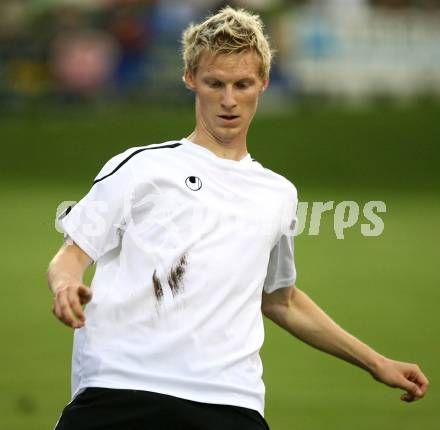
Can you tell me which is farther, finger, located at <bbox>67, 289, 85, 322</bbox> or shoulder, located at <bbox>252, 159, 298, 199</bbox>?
shoulder, located at <bbox>252, 159, 298, 199</bbox>

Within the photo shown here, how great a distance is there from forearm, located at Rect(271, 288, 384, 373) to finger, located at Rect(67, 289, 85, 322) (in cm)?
121

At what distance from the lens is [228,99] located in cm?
446

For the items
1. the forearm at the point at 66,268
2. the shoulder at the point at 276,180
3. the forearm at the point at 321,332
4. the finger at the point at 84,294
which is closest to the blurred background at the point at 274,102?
the forearm at the point at 321,332

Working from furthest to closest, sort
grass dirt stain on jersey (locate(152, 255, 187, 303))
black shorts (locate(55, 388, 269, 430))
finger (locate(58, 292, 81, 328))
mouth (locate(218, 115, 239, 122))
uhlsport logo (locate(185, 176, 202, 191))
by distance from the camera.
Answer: mouth (locate(218, 115, 239, 122)) < uhlsport logo (locate(185, 176, 202, 191)) < grass dirt stain on jersey (locate(152, 255, 187, 303)) < black shorts (locate(55, 388, 269, 430)) < finger (locate(58, 292, 81, 328))

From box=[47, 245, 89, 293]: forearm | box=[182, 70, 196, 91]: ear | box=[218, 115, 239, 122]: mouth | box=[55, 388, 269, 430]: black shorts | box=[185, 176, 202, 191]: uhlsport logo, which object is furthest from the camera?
box=[182, 70, 196, 91]: ear

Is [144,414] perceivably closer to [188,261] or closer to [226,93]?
[188,261]

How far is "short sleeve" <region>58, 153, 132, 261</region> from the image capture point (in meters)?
4.24

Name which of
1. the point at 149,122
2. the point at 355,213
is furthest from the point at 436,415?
the point at 149,122

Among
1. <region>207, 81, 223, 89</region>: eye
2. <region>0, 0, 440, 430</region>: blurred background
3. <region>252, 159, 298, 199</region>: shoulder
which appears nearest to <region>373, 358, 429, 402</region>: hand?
<region>252, 159, 298, 199</region>: shoulder

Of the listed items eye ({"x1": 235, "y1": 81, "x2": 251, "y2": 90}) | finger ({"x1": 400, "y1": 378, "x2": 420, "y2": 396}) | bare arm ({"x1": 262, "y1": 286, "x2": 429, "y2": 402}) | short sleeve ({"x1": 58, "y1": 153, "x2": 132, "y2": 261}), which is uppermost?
eye ({"x1": 235, "y1": 81, "x2": 251, "y2": 90})

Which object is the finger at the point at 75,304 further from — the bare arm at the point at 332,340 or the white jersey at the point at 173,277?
the bare arm at the point at 332,340

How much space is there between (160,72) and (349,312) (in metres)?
13.3

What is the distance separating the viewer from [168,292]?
4.21m

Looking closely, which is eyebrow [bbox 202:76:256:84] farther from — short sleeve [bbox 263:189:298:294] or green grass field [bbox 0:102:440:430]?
green grass field [bbox 0:102:440:430]
